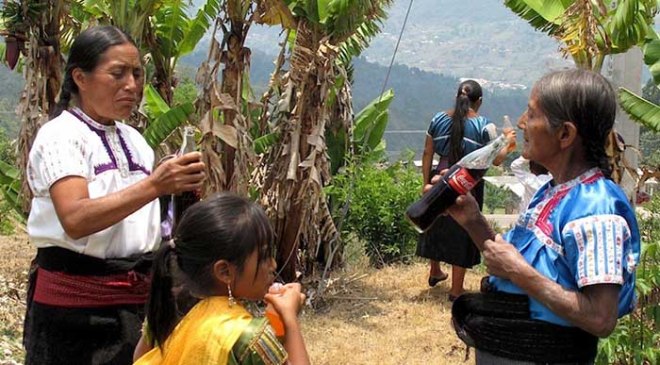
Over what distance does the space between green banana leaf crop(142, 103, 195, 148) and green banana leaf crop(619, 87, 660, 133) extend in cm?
293

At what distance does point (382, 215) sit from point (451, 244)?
1672 millimetres

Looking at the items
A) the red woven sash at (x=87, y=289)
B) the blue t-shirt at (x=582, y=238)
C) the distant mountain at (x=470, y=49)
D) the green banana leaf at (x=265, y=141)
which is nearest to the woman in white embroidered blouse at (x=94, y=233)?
the red woven sash at (x=87, y=289)

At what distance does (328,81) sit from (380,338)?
71.9 inches

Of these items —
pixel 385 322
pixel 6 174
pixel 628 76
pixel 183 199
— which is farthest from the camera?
pixel 6 174

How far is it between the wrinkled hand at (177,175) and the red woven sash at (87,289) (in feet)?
1.18

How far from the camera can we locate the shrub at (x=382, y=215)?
25.8ft

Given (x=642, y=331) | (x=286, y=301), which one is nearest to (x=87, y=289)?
(x=286, y=301)

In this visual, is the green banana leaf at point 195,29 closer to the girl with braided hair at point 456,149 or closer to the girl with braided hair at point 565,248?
the girl with braided hair at point 456,149

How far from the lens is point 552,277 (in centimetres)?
207

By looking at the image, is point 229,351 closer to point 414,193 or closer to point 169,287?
point 169,287

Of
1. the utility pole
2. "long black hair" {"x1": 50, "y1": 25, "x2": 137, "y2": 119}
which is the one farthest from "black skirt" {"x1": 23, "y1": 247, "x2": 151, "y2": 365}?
the utility pole

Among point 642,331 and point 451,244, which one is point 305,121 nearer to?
point 451,244

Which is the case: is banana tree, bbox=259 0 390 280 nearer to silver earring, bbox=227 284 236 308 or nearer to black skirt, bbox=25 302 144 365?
black skirt, bbox=25 302 144 365

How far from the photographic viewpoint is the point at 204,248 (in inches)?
77.6
